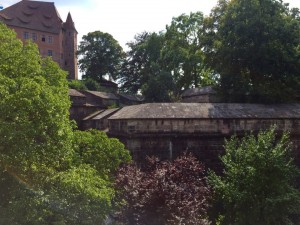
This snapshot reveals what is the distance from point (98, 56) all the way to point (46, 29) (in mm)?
8765

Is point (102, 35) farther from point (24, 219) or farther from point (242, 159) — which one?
point (24, 219)

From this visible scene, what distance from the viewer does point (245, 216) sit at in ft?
37.7

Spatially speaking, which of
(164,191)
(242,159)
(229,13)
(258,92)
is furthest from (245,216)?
(229,13)

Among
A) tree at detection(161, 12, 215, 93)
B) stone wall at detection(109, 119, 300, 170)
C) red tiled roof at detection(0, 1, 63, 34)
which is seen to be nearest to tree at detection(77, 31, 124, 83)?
red tiled roof at detection(0, 1, 63, 34)

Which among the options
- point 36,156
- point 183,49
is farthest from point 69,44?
point 36,156

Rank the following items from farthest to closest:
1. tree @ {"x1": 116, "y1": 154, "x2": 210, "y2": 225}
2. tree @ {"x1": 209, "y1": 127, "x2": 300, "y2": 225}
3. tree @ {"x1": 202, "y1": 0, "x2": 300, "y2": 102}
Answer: tree @ {"x1": 202, "y1": 0, "x2": 300, "y2": 102} < tree @ {"x1": 209, "y1": 127, "x2": 300, "y2": 225} < tree @ {"x1": 116, "y1": 154, "x2": 210, "y2": 225}

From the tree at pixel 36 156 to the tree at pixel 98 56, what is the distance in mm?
44091

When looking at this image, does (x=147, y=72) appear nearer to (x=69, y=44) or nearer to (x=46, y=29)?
(x=69, y=44)

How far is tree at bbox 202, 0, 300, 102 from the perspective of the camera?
21234mm

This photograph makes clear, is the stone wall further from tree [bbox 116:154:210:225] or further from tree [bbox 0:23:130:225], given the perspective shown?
tree [bbox 0:23:130:225]

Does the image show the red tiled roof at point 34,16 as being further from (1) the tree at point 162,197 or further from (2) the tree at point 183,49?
(1) the tree at point 162,197

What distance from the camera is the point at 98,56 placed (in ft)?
176

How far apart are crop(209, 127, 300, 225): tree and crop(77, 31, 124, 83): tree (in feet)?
142

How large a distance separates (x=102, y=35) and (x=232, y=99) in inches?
1400
